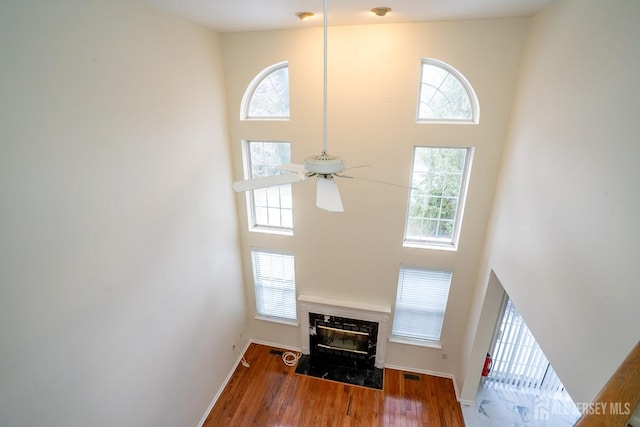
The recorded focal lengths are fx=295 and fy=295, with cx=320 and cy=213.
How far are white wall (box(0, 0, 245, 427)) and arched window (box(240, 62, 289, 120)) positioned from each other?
0.45 m

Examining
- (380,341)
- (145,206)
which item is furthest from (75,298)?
(380,341)

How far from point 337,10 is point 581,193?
2.57 m

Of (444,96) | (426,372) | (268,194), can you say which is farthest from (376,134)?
(426,372)

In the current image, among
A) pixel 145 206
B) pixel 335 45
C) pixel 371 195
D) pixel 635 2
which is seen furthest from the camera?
pixel 371 195

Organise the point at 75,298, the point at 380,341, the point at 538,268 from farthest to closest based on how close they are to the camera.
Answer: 1. the point at 380,341
2. the point at 538,268
3. the point at 75,298

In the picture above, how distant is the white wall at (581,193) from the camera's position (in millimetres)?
1602

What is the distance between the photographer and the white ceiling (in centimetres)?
263

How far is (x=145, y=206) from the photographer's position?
2.71 metres

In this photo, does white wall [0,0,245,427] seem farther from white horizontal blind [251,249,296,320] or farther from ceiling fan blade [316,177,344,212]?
ceiling fan blade [316,177,344,212]

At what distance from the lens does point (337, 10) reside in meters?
2.85

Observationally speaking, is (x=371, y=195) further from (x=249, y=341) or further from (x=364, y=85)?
(x=249, y=341)

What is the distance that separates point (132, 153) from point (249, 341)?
3.99m

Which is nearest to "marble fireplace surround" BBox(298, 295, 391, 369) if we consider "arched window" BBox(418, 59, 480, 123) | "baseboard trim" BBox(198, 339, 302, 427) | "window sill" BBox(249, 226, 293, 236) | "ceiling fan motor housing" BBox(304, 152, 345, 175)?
"baseboard trim" BBox(198, 339, 302, 427)

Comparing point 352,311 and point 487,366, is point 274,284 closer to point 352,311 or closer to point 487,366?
point 352,311
